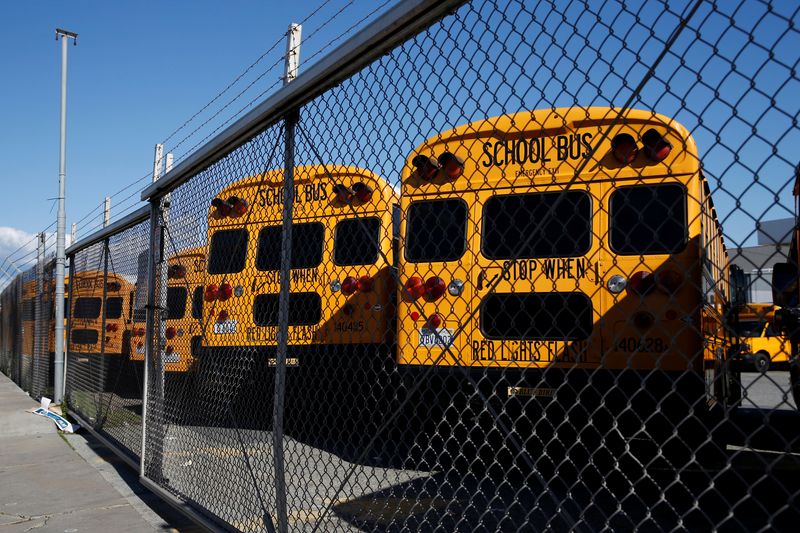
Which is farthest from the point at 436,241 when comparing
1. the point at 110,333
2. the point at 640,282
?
the point at 110,333

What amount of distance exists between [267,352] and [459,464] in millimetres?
2570

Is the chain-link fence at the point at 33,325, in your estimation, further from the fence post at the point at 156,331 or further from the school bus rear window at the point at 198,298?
the school bus rear window at the point at 198,298

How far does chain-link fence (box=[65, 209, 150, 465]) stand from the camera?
21.7 feet

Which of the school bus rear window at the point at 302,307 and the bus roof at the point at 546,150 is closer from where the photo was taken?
the bus roof at the point at 546,150

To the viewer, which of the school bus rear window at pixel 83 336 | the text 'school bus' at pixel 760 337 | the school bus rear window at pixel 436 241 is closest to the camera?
the text 'school bus' at pixel 760 337

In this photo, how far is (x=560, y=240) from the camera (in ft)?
19.6

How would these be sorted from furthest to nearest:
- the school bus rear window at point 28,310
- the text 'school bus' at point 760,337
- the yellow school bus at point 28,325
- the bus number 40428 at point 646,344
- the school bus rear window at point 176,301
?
the school bus rear window at point 28,310 < the yellow school bus at point 28,325 < the school bus rear window at point 176,301 < the bus number 40428 at point 646,344 < the text 'school bus' at point 760,337

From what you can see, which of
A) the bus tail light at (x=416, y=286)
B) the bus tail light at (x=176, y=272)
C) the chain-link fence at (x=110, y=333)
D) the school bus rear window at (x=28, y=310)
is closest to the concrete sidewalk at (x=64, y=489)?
the chain-link fence at (x=110, y=333)

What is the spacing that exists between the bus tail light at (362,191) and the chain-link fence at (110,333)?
118 inches

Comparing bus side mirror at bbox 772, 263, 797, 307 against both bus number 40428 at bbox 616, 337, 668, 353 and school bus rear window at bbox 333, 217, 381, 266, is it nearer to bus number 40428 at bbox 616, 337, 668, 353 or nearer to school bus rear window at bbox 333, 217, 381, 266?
bus number 40428 at bbox 616, 337, 668, 353

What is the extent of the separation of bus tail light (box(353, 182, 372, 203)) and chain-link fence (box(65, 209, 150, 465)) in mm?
2992

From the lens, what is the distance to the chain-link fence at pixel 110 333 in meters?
6.62

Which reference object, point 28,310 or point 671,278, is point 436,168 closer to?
point 671,278

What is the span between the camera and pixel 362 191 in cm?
Result: 359
